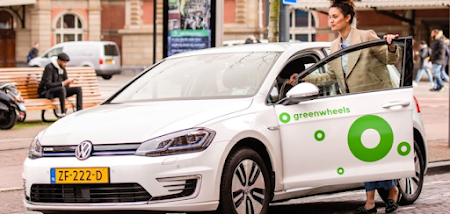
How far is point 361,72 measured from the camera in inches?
299

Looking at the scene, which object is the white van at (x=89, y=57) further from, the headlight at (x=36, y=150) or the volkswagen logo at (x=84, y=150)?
the volkswagen logo at (x=84, y=150)

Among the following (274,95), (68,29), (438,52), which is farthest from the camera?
(68,29)

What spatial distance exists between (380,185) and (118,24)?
48478 mm

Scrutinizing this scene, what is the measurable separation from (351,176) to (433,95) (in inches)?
850

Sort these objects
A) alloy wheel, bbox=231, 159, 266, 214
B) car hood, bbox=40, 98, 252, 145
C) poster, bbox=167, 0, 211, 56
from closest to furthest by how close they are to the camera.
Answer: car hood, bbox=40, 98, 252, 145, alloy wheel, bbox=231, 159, 266, 214, poster, bbox=167, 0, 211, 56

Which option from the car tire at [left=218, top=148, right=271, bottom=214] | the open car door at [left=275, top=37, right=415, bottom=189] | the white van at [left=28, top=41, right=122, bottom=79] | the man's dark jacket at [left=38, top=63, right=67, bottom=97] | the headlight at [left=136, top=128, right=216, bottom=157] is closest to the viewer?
the headlight at [left=136, top=128, right=216, bottom=157]

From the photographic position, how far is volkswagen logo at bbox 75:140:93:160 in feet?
21.0

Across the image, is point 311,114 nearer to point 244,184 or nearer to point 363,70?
point 363,70

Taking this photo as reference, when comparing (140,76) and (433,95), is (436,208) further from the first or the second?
(433,95)

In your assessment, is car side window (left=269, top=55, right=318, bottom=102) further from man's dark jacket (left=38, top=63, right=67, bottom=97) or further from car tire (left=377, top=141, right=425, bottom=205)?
man's dark jacket (left=38, top=63, right=67, bottom=97)

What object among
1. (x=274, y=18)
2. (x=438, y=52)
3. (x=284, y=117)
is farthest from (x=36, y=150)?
(x=438, y=52)

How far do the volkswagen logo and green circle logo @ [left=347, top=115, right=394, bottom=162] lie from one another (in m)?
2.04

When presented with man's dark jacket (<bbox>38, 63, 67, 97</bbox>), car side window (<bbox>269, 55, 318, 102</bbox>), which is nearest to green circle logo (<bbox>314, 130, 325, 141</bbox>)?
car side window (<bbox>269, 55, 318, 102</bbox>)

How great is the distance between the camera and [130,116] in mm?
6797
